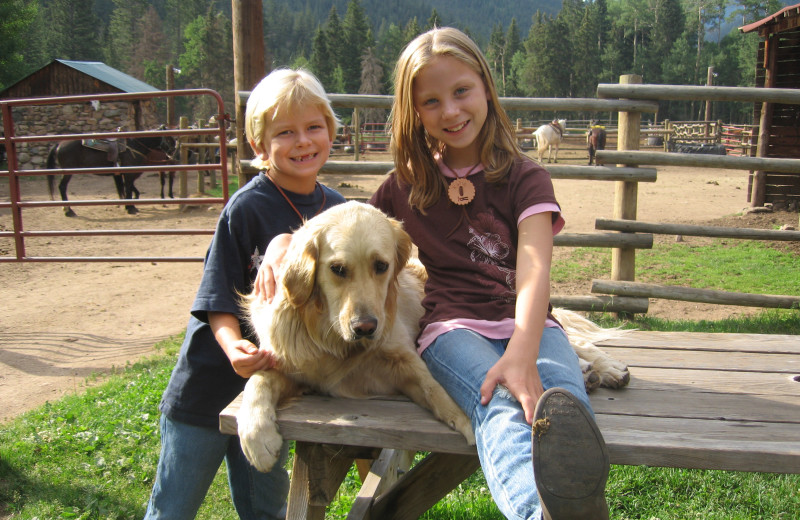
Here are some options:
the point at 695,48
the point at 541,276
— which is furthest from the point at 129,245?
the point at 695,48

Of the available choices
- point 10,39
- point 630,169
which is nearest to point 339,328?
point 630,169

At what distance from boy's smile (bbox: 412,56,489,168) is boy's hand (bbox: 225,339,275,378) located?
112 centimetres

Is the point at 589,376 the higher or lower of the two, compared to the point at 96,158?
lower

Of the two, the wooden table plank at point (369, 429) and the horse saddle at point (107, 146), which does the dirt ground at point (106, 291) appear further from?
the wooden table plank at point (369, 429)

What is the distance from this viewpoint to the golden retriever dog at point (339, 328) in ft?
6.52

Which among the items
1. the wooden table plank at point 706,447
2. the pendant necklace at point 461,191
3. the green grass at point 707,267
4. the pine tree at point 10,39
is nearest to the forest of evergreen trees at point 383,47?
the pine tree at point 10,39

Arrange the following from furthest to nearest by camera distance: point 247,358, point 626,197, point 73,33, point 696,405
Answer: point 73,33
point 626,197
point 696,405
point 247,358

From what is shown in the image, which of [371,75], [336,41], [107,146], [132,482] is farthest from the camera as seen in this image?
[336,41]

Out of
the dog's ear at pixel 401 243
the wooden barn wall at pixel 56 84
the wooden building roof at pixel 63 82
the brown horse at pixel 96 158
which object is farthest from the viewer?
the wooden barn wall at pixel 56 84

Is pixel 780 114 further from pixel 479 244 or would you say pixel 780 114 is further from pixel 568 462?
pixel 568 462

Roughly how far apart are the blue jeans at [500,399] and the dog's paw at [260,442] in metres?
0.61

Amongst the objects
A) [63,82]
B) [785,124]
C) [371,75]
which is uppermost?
[371,75]

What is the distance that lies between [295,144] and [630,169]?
4407 millimetres

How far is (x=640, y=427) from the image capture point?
6.44 feet
